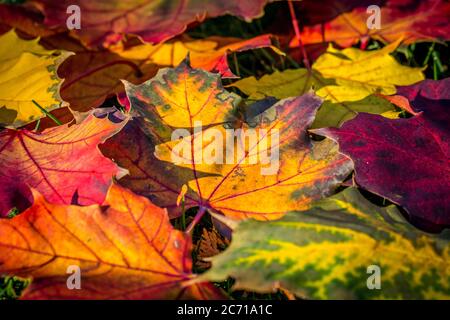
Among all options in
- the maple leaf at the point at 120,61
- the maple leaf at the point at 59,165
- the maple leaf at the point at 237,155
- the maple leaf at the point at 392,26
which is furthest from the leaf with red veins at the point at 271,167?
the maple leaf at the point at 392,26

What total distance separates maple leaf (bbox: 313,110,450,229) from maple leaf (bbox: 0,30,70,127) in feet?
1.66

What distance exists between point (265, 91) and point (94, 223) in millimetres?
514

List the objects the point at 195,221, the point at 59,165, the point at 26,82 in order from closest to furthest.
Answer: the point at 195,221
the point at 59,165
the point at 26,82

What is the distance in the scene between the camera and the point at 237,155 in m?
0.94

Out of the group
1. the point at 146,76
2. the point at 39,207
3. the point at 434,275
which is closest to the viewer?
the point at 434,275

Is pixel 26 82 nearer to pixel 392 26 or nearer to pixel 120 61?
pixel 120 61

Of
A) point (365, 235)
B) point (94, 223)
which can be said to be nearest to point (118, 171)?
point (94, 223)

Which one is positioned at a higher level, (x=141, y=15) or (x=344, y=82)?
(x=141, y=15)

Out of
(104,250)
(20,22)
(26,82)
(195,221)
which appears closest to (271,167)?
(195,221)

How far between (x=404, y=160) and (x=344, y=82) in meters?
0.37

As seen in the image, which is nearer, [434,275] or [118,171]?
[434,275]

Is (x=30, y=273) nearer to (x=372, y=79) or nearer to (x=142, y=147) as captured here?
(x=142, y=147)

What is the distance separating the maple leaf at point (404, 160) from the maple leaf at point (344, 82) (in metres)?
0.18

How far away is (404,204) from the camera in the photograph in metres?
0.83
